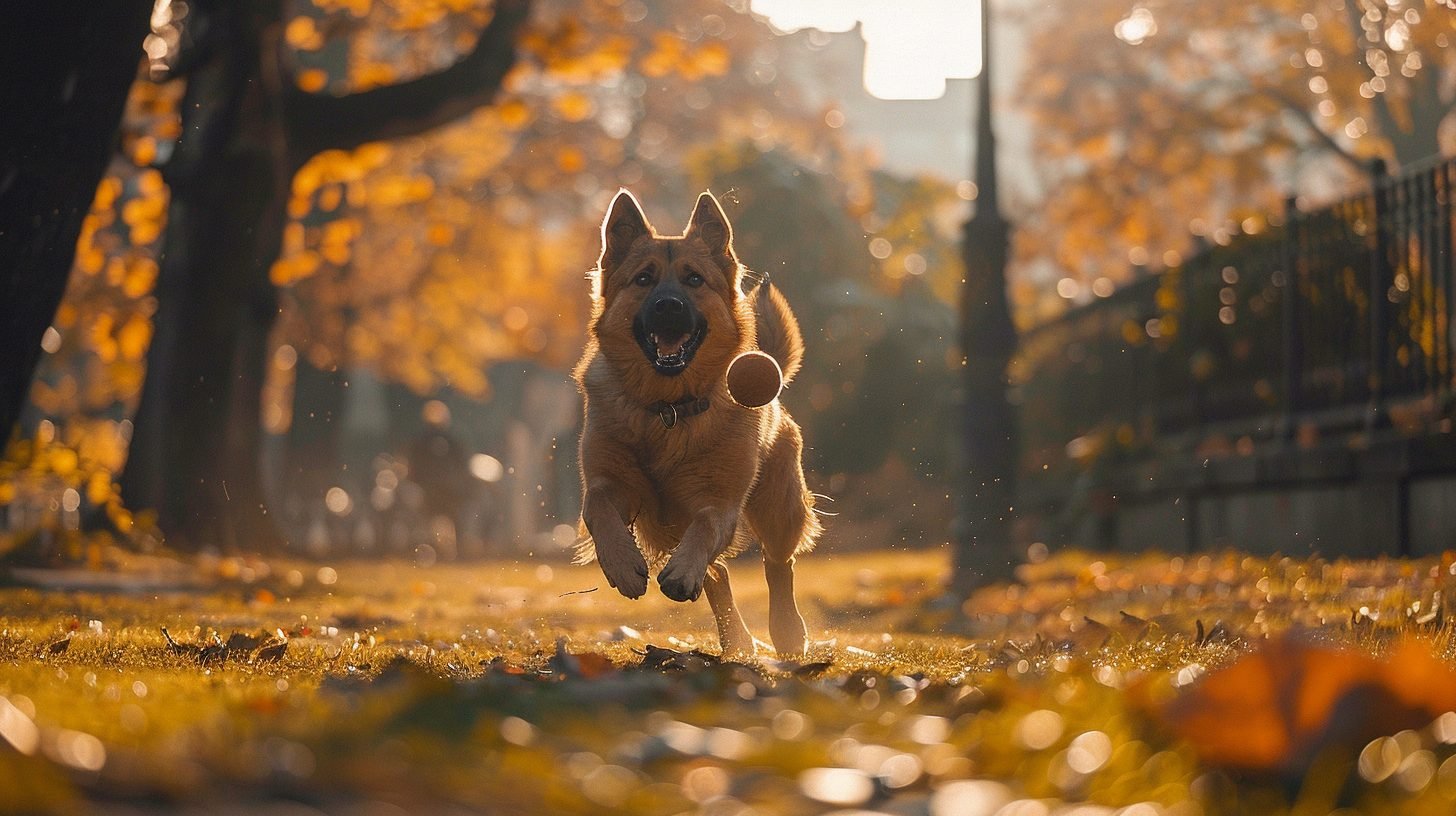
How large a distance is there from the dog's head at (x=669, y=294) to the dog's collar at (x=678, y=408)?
0.11 meters

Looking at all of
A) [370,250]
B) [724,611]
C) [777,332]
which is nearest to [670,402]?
[777,332]

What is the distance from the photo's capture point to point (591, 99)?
3284cm

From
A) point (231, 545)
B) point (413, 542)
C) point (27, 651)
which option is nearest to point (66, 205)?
point (27, 651)

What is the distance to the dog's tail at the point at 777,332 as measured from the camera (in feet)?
22.6

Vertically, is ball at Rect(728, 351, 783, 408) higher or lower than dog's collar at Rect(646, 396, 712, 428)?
higher

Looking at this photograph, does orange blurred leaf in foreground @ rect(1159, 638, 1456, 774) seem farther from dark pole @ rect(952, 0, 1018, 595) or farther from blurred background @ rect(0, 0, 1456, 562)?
dark pole @ rect(952, 0, 1018, 595)

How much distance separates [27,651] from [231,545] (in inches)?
383

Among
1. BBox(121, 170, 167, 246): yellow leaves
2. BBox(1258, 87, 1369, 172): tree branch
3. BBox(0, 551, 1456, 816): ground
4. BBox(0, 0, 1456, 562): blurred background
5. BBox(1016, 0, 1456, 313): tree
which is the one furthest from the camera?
BBox(1258, 87, 1369, 172): tree branch

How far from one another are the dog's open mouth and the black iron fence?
6.30 meters

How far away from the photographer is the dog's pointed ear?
641 cm

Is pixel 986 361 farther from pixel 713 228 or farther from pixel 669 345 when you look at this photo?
pixel 669 345

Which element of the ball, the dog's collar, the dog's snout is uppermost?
the dog's snout

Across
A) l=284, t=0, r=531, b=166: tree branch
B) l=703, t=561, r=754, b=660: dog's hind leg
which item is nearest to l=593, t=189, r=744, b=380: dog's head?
l=703, t=561, r=754, b=660: dog's hind leg

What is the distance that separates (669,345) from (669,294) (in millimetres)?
234
